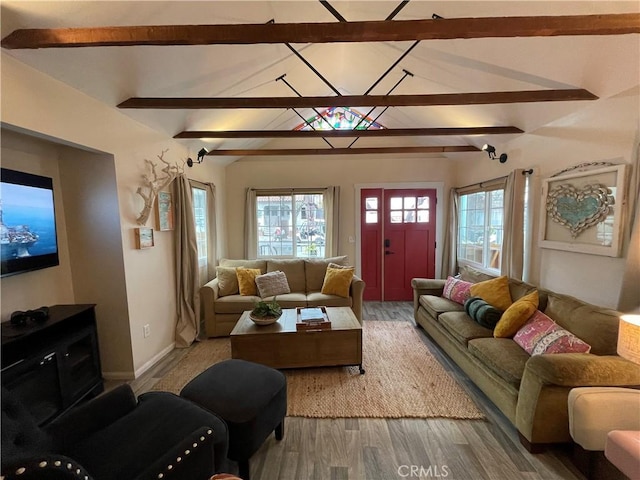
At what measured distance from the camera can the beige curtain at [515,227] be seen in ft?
10.4

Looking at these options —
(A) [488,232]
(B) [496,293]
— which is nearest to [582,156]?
(B) [496,293]

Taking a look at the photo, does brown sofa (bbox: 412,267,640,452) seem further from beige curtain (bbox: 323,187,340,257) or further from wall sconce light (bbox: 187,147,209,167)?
wall sconce light (bbox: 187,147,209,167)

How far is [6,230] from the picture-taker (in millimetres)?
1875

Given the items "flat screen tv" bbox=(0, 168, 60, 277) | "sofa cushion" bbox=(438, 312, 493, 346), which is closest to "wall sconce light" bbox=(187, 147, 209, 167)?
"flat screen tv" bbox=(0, 168, 60, 277)

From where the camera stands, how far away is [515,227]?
318cm

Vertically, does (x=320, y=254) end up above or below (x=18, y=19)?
below

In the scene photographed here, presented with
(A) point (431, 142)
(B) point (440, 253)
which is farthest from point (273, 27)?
(B) point (440, 253)

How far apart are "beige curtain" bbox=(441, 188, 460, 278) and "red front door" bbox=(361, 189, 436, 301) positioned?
0.23m

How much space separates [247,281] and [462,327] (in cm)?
260

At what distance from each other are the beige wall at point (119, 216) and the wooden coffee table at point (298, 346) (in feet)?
3.33

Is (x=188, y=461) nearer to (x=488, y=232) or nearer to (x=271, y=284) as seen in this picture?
(x=271, y=284)

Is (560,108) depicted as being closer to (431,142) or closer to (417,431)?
(431,142)

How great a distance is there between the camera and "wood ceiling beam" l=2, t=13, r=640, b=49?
4.58 ft

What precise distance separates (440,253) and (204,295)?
382 centimetres
